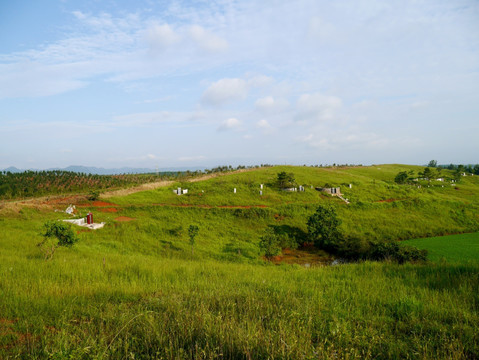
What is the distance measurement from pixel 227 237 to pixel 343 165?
7730 cm

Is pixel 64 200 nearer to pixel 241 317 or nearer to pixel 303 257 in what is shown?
pixel 303 257

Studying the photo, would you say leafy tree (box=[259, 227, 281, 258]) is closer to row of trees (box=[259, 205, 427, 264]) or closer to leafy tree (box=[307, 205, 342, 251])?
row of trees (box=[259, 205, 427, 264])

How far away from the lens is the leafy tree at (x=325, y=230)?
27395 mm

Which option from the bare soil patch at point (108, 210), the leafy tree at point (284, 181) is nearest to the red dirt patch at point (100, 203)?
the bare soil patch at point (108, 210)

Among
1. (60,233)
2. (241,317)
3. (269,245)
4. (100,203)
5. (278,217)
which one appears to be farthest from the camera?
(278,217)

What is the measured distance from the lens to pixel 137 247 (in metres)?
21.9

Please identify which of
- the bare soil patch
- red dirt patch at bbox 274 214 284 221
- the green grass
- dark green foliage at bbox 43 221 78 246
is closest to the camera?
dark green foliage at bbox 43 221 78 246

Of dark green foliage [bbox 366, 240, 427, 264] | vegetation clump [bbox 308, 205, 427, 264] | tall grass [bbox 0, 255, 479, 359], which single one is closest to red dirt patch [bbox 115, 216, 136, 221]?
tall grass [bbox 0, 255, 479, 359]

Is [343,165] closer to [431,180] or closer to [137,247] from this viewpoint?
[431,180]

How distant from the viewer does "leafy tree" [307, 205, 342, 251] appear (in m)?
27.4

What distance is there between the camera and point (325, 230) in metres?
27.5

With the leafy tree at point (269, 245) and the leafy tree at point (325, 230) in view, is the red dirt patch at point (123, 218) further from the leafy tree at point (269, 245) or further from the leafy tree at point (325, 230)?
the leafy tree at point (325, 230)

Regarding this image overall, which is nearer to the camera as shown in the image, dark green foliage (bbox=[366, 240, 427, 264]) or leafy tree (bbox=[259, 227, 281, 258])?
dark green foliage (bbox=[366, 240, 427, 264])

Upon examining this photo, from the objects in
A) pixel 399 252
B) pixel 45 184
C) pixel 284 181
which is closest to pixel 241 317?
pixel 399 252
